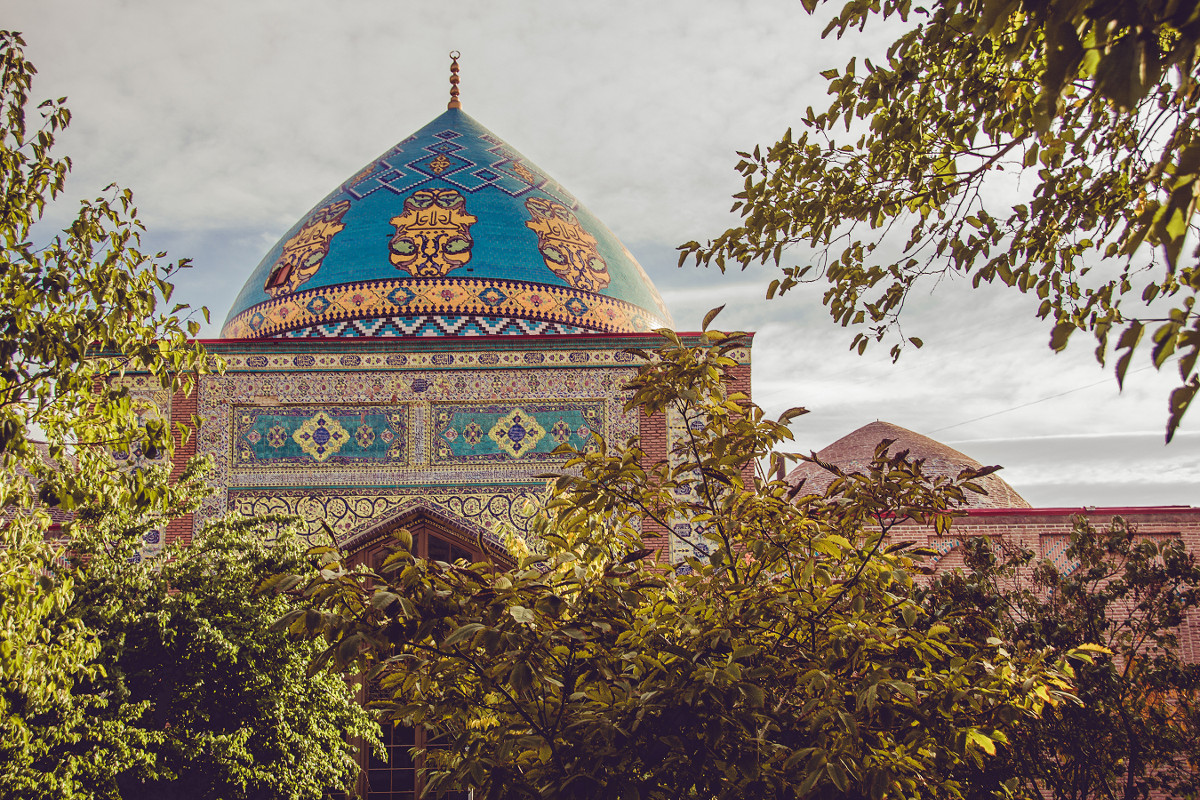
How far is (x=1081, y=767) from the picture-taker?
17.2 ft

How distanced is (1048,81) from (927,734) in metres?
1.94

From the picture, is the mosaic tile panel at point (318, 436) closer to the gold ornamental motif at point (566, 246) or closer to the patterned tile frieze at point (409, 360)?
the patterned tile frieze at point (409, 360)

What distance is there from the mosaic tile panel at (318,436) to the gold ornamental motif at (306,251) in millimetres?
2647

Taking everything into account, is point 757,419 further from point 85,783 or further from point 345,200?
point 345,200

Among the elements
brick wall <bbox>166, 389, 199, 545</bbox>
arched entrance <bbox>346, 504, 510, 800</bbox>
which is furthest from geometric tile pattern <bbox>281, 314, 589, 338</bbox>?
arched entrance <bbox>346, 504, 510, 800</bbox>

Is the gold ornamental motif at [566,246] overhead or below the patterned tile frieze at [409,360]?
overhead

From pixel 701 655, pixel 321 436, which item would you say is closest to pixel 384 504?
pixel 321 436

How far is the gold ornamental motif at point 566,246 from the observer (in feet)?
35.9

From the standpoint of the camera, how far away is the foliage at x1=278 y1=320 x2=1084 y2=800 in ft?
8.07

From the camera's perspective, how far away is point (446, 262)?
1061 cm

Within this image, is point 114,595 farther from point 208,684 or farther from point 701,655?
Answer: point 701,655

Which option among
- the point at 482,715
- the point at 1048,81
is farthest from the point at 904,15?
the point at 482,715

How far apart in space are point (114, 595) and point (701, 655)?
4.68 m

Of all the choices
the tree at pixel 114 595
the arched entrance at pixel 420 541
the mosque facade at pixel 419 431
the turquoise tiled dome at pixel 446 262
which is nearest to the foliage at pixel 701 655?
the tree at pixel 114 595
